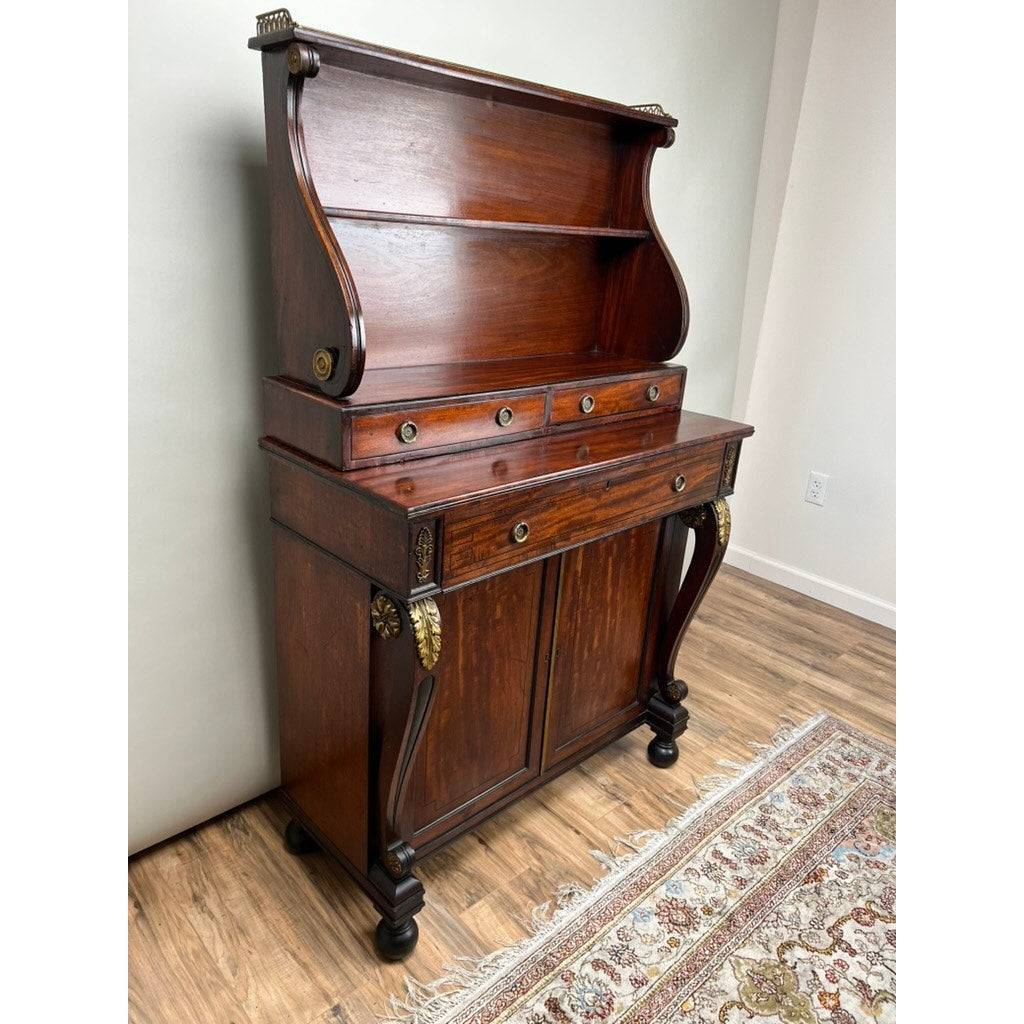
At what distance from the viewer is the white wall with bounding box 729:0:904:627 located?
2.49 m

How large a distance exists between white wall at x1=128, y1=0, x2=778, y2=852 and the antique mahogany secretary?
0.41ft

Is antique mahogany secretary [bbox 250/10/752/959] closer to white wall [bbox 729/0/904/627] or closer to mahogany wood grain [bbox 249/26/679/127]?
mahogany wood grain [bbox 249/26/679/127]

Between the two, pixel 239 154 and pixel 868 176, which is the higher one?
pixel 868 176

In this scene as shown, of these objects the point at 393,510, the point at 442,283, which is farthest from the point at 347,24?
the point at 393,510

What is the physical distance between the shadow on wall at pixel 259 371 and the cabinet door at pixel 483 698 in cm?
45

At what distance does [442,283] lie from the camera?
1.55 metres

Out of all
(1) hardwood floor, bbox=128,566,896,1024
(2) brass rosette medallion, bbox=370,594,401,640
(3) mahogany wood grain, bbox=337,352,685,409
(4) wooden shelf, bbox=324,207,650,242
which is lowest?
(1) hardwood floor, bbox=128,566,896,1024

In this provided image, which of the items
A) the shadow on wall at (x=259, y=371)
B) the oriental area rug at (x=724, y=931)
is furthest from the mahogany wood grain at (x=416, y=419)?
the oriental area rug at (x=724, y=931)

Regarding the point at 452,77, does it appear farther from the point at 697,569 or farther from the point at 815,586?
the point at 815,586

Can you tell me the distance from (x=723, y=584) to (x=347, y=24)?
Result: 2299 mm

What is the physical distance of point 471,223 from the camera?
4.57 ft

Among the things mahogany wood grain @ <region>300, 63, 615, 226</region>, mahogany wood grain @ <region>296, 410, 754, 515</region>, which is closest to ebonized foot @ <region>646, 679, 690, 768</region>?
mahogany wood grain @ <region>296, 410, 754, 515</region>

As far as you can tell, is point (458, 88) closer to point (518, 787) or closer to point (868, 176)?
point (518, 787)
